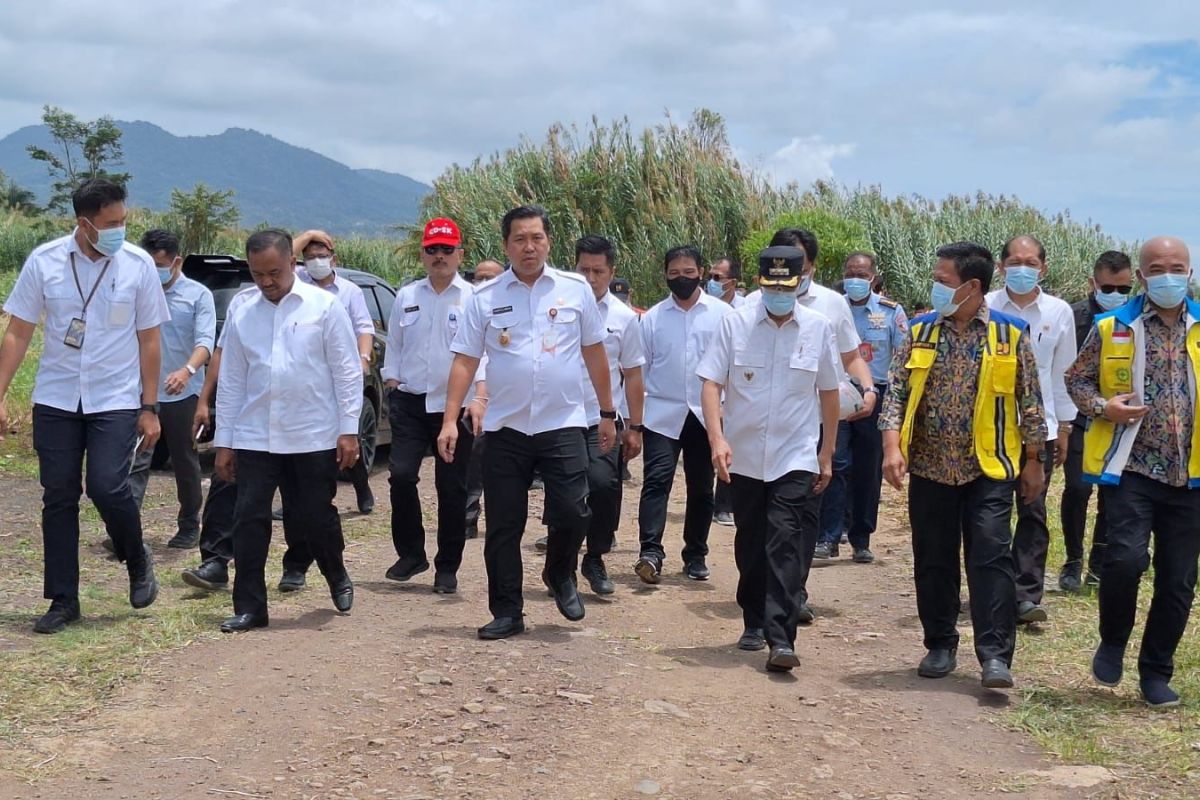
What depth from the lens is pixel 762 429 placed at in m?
6.77

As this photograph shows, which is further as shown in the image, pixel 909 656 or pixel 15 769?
pixel 909 656

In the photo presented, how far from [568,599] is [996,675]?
229 centimetres

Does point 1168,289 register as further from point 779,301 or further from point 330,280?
point 330,280

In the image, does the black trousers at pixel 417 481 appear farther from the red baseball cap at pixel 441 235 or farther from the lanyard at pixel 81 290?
the lanyard at pixel 81 290

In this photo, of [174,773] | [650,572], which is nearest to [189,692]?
[174,773]

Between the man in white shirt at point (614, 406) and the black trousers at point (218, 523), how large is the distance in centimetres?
209

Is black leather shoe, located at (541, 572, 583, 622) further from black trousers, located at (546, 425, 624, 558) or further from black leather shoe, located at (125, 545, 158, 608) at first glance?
black leather shoe, located at (125, 545, 158, 608)

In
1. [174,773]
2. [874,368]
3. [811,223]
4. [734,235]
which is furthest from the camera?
[734,235]

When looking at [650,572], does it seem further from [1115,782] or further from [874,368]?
[1115,782]

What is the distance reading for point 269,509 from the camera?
23.4 feet

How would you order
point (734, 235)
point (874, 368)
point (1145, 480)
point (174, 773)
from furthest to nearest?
point (734, 235) → point (874, 368) → point (1145, 480) → point (174, 773)

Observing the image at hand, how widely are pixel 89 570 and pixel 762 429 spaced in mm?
4304

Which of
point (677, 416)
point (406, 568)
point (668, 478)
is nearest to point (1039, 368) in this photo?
point (677, 416)

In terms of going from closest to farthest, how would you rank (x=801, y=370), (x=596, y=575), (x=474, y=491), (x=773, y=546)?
1. (x=773, y=546)
2. (x=801, y=370)
3. (x=596, y=575)
4. (x=474, y=491)
